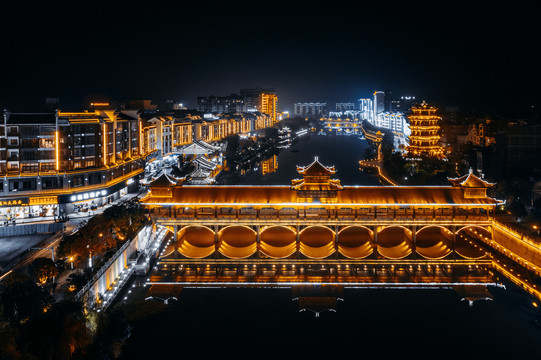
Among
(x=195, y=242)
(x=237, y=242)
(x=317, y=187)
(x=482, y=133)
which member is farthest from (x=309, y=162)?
(x=195, y=242)

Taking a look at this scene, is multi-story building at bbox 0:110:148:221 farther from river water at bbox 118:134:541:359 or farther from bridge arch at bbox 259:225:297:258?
river water at bbox 118:134:541:359

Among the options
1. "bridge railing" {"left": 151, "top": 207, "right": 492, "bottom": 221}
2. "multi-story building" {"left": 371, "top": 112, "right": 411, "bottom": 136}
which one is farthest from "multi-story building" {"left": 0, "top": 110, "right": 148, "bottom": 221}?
"multi-story building" {"left": 371, "top": 112, "right": 411, "bottom": 136}

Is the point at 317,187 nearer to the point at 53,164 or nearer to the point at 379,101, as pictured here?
the point at 53,164

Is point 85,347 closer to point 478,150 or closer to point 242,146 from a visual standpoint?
point 478,150

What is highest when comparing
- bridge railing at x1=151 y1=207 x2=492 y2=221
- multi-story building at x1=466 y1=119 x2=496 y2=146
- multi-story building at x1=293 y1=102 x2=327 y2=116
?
multi-story building at x1=293 y1=102 x2=327 y2=116

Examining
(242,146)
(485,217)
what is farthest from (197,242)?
(242,146)
